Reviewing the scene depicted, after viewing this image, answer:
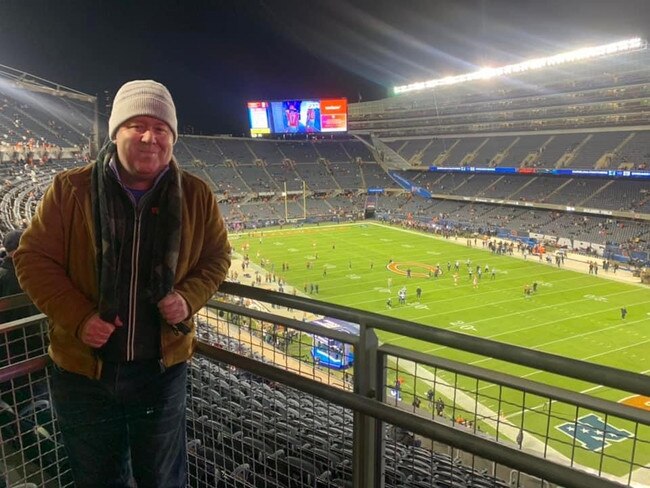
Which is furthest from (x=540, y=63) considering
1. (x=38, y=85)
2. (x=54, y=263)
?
(x=54, y=263)

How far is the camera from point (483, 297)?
24.8 meters

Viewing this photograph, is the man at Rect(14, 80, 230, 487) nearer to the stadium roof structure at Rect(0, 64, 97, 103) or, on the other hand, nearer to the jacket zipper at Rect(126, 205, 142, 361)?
the jacket zipper at Rect(126, 205, 142, 361)

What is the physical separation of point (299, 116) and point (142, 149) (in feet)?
206

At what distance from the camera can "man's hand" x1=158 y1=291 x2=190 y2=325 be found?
2027 mm

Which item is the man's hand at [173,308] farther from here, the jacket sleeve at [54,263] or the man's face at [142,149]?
the man's face at [142,149]

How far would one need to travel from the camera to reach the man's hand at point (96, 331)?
1938mm

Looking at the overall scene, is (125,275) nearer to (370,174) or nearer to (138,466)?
(138,466)

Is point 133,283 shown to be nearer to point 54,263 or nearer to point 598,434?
point 54,263

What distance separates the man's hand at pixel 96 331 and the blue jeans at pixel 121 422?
0.57ft

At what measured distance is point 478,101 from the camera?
63.6 m

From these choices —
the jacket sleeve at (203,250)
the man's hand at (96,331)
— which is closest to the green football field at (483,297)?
the jacket sleeve at (203,250)

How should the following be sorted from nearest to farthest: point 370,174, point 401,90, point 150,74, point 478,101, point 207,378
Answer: point 207,378 < point 150,74 < point 478,101 < point 370,174 < point 401,90

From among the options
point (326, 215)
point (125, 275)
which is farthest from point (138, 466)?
point (326, 215)

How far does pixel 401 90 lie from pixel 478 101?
1369cm
